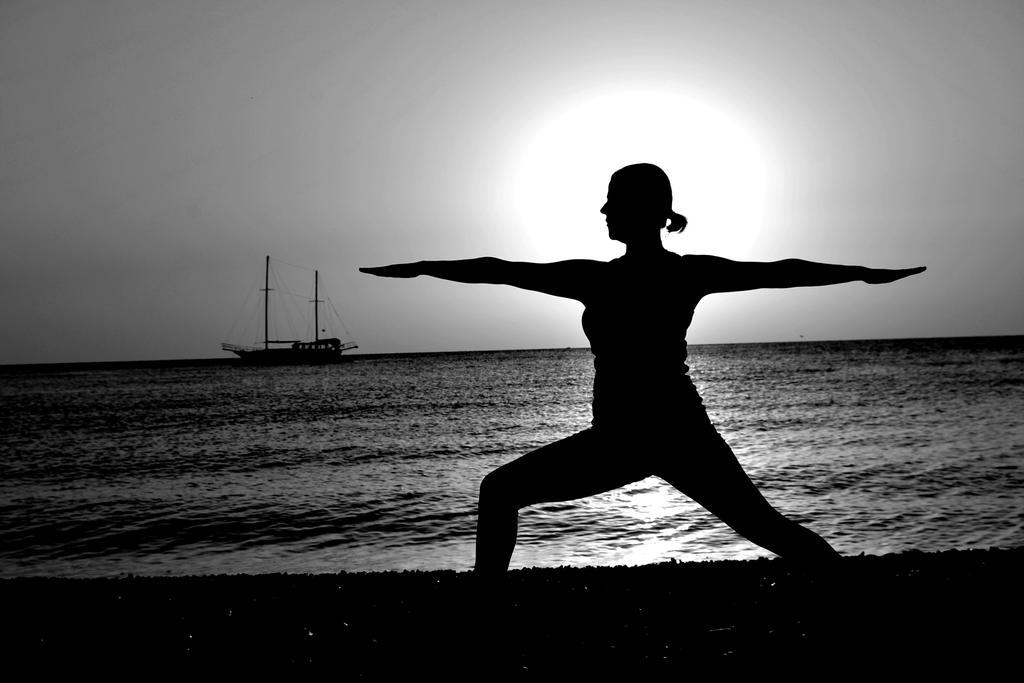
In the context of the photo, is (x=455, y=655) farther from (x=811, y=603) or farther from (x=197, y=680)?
(x=811, y=603)

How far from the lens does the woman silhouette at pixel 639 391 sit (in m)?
2.80

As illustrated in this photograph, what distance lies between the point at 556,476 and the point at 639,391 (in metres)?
0.46

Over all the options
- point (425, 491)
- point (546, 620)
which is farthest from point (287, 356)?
point (546, 620)

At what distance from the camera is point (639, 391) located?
2.79 metres

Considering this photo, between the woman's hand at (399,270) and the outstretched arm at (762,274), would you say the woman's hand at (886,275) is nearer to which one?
the outstretched arm at (762,274)

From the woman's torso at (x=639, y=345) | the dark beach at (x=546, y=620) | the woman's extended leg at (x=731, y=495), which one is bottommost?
the dark beach at (x=546, y=620)

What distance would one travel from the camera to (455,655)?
403 cm

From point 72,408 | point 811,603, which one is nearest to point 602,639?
point 811,603

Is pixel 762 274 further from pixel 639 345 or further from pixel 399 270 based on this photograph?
pixel 399 270

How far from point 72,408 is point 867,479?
51826 millimetres

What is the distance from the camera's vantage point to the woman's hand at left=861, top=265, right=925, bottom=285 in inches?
126

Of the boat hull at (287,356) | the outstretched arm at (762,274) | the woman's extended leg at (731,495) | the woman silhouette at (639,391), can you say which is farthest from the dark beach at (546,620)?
the boat hull at (287,356)

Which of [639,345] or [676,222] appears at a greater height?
[676,222]

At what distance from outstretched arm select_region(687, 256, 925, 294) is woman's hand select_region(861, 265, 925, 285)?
0.18m
